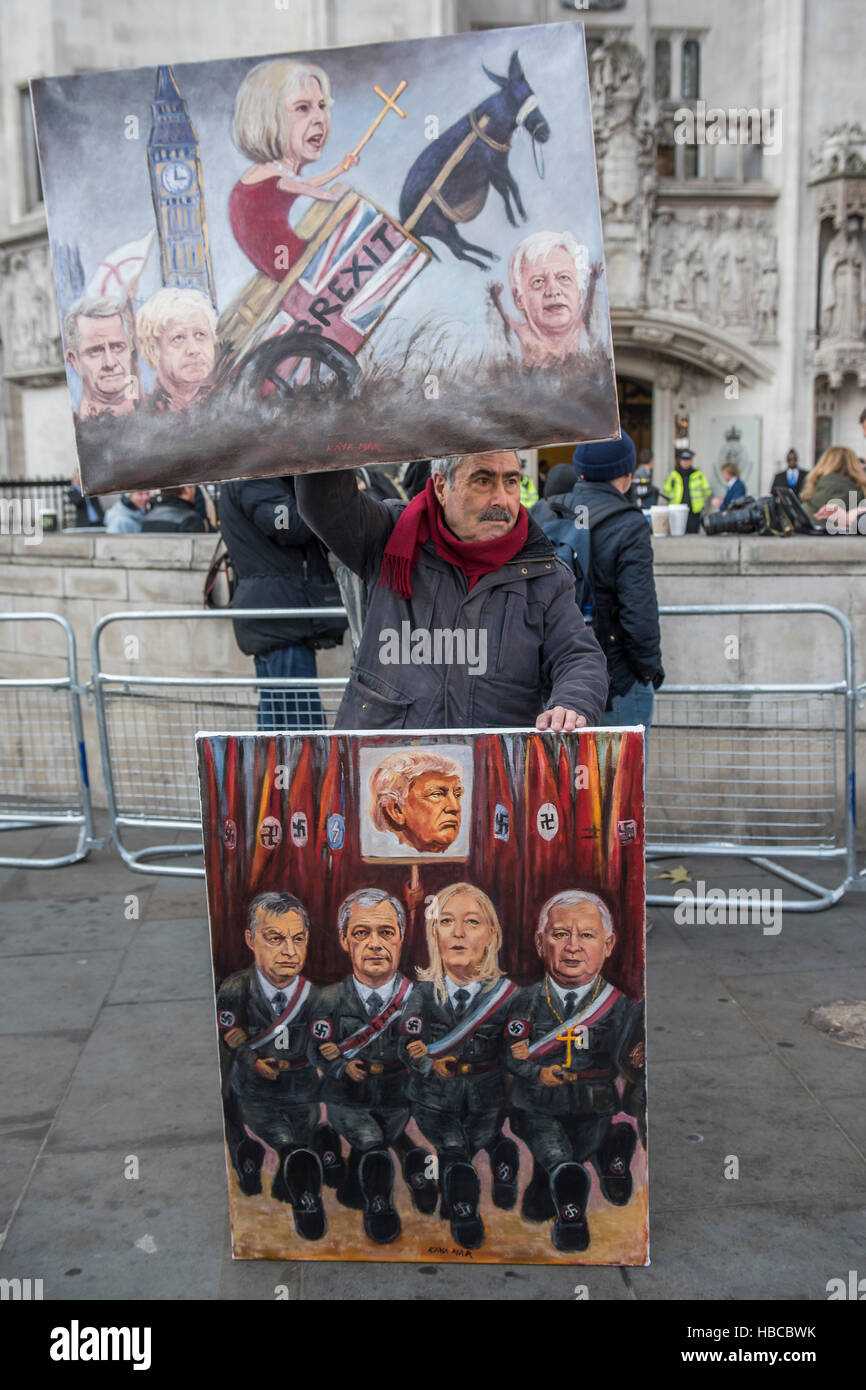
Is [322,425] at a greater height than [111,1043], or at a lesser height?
greater

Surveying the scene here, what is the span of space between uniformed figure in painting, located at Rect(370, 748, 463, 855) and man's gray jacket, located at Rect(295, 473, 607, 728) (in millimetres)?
356

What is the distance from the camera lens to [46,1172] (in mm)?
3557

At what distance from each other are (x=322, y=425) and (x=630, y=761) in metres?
1.05

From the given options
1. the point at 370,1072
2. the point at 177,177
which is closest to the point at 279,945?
the point at 370,1072

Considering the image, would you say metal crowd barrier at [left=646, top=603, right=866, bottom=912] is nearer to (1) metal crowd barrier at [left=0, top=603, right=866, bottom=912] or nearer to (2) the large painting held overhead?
(1) metal crowd barrier at [left=0, top=603, right=866, bottom=912]

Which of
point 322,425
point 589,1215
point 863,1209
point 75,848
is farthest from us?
point 75,848

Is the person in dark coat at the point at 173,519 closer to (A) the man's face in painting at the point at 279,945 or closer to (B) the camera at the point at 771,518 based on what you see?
(B) the camera at the point at 771,518

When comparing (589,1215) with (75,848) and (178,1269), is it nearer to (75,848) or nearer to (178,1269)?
(178,1269)

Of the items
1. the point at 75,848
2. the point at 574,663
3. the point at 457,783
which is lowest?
the point at 75,848

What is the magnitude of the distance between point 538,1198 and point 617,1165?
207 mm

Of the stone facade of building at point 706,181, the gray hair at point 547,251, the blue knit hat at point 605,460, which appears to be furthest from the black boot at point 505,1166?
the stone facade of building at point 706,181

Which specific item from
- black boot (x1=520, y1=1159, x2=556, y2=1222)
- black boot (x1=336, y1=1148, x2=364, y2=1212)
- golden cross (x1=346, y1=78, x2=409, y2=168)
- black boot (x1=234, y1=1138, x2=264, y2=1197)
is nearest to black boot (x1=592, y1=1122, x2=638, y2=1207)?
black boot (x1=520, y1=1159, x2=556, y2=1222)

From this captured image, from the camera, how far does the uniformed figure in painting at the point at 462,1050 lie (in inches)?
117
